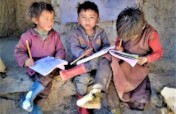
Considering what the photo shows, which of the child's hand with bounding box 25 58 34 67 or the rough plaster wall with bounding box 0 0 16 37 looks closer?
the child's hand with bounding box 25 58 34 67

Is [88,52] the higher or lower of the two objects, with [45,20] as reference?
lower

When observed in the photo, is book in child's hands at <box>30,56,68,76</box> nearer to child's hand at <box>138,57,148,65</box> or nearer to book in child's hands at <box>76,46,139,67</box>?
book in child's hands at <box>76,46,139,67</box>

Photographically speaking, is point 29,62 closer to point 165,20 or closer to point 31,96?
point 31,96

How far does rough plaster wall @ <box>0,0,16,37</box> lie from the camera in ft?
11.2

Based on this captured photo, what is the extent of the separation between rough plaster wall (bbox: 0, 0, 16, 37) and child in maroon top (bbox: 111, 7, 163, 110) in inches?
57.5

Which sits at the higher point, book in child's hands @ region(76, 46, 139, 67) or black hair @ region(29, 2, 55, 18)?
black hair @ region(29, 2, 55, 18)

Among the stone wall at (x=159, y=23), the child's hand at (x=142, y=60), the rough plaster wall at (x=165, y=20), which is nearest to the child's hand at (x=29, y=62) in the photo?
the child's hand at (x=142, y=60)

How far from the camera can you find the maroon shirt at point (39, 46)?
7.75 ft

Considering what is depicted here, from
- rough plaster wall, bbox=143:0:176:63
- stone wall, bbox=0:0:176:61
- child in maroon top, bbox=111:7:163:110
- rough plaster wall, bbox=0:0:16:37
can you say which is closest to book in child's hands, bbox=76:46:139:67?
child in maroon top, bbox=111:7:163:110

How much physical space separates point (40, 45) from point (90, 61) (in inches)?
13.2

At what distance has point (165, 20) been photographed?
3061mm

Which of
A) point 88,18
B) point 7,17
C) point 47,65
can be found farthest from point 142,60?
point 7,17

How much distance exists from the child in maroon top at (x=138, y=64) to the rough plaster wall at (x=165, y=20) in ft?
2.57

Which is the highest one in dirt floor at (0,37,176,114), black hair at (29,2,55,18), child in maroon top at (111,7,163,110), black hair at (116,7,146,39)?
black hair at (29,2,55,18)
